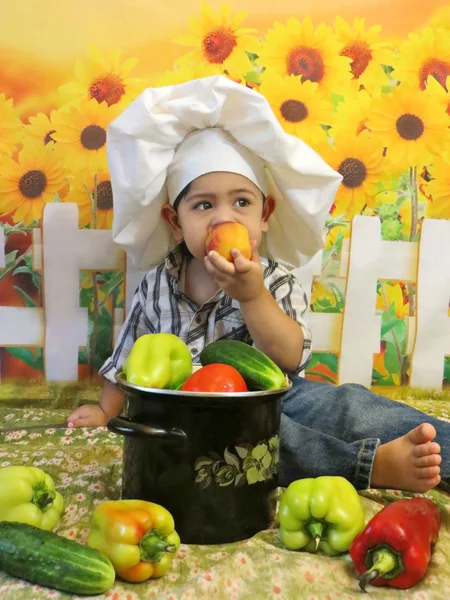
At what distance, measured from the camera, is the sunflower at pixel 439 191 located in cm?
158

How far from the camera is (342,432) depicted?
1063 millimetres

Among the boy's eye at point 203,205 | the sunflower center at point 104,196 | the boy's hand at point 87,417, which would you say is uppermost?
the sunflower center at point 104,196

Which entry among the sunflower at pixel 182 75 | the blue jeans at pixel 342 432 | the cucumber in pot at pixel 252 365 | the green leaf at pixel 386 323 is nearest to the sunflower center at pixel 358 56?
the sunflower at pixel 182 75

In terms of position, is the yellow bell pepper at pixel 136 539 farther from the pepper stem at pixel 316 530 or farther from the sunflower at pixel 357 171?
the sunflower at pixel 357 171

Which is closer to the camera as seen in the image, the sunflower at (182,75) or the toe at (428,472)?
the toe at (428,472)

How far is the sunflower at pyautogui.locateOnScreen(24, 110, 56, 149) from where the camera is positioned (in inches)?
57.2

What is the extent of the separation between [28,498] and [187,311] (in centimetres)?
61

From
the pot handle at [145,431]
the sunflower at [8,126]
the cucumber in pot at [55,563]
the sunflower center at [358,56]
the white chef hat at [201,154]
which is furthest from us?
the sunflower center at [358,56]

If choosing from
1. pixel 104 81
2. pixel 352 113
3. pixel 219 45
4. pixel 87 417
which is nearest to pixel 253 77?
pixel 219 45

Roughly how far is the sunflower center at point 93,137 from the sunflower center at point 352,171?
0.61 metres

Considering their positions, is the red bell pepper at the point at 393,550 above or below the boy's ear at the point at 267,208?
below

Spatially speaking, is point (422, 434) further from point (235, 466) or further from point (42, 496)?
point (42, 496)

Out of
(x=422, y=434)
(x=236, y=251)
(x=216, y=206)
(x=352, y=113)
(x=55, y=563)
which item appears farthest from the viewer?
(x=352, y=113)

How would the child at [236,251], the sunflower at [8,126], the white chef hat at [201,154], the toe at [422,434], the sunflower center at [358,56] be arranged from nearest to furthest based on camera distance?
1. the toe at [422,434]
2. the child at [236,251]
3. the white chef hat at [201,154]
4. the sunflower at [8,126]
5. the sunflower center at [358,56]
